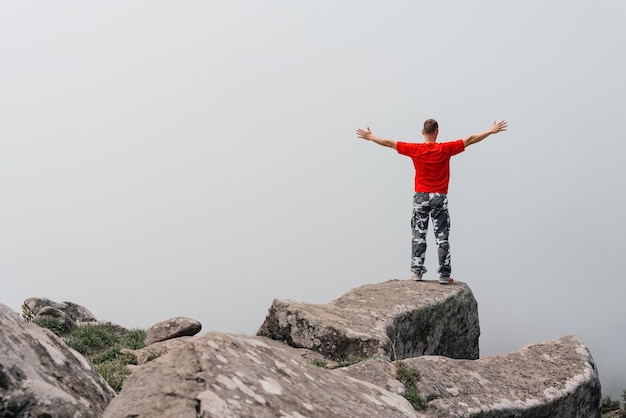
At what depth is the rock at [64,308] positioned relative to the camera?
21.8 metres

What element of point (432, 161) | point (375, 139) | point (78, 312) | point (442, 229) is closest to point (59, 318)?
point (78, 312)

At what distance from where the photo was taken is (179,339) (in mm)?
14047

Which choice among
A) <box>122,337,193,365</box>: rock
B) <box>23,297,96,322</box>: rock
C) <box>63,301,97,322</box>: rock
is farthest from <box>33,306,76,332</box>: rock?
<box>122,337,193,365</box>: rock

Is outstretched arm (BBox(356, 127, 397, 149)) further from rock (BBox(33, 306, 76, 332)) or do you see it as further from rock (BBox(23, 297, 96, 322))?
rock (BBox(23, 297, 96, 322))

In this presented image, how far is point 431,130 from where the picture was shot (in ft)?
58.9

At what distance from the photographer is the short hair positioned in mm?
17953

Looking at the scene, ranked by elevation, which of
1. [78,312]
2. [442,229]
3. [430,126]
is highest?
[430,126]

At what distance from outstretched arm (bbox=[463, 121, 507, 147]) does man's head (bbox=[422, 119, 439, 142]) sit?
0.81m

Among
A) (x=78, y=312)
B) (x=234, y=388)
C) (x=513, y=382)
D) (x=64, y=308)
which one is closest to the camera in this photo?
(x=234, y=388)

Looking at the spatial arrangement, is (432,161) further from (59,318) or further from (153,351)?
(59,318)

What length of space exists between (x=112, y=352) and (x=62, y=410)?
8.51 m

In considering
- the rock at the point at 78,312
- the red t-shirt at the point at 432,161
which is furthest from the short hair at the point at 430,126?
the rock at the point at 78,312

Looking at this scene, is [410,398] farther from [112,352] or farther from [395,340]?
[112,352]

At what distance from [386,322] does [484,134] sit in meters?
5.96
